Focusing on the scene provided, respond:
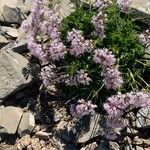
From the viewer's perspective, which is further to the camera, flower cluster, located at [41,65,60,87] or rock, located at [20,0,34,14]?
rock, located at [20,0,34,14]

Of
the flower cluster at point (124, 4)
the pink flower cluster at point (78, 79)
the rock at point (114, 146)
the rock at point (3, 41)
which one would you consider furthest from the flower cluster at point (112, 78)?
the rock at point (3, 41)

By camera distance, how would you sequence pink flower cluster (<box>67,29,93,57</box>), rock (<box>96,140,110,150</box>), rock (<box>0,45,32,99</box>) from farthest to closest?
rock (<box>0,45,32,99</box>)
rock (<box>96,140,110,150</box>)
pink flower cluster (<box>67,29,93,57</box>)

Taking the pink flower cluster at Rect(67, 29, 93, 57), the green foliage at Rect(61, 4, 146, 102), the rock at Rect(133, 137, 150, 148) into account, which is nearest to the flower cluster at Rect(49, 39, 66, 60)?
the pink flower cluster at Rect(67, 29, 93, 57)

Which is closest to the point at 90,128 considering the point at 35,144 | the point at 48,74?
the point at 35,144

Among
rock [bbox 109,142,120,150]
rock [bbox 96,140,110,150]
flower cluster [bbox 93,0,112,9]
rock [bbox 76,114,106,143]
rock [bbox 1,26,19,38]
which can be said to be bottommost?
rock [bbox 96,140,110,150]

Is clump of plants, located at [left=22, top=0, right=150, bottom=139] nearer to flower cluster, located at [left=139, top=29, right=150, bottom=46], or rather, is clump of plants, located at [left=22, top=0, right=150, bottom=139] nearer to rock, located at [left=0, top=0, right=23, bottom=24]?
flower cluster, located at [left=139, top=29, right=150, bottom=46]

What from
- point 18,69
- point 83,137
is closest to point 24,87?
point 18,69

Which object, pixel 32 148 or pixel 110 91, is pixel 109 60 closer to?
pixel 110 91
